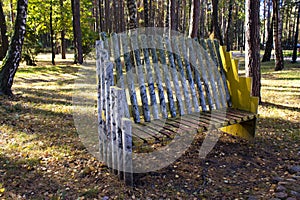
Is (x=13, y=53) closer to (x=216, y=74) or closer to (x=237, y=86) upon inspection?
(x=216, y=74)

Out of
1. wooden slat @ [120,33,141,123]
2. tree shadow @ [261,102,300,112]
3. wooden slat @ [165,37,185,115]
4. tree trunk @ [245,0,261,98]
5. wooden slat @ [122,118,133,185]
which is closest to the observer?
wooden slat @ [122,118,133,185]

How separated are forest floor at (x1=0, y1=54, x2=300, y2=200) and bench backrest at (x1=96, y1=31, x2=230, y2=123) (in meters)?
0.85

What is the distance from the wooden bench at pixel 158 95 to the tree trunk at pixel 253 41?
6.57ft

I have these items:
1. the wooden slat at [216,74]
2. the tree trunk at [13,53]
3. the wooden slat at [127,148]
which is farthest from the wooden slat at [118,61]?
the tree trunk at [13,53]

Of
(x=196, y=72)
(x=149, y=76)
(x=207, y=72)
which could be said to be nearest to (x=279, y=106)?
(x=207, y=72)

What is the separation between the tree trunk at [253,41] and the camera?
22.1ft

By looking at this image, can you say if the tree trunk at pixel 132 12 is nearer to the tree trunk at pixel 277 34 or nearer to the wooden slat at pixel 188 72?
the wooden slat at pixel 188 72

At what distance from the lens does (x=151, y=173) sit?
12.8 ft

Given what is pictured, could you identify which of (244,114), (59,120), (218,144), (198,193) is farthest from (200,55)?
(59,120)

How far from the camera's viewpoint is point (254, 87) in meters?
7.00

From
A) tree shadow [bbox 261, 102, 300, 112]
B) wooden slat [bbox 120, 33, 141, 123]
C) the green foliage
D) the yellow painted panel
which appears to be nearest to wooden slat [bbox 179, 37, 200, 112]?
the yellow painted panel

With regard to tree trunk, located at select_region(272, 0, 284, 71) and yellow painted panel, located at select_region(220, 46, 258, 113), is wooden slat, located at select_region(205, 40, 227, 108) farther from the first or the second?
tree trunk, located at select_region(272, 0, 284, 71)

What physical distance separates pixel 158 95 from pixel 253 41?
3698 millimetres

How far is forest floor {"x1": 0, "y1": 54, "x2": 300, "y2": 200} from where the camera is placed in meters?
3.38
